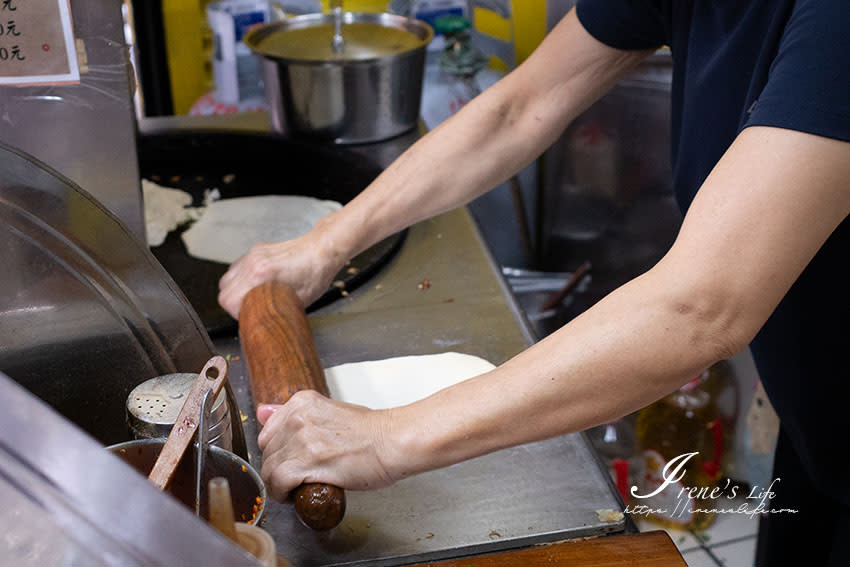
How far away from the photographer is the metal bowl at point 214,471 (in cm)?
79

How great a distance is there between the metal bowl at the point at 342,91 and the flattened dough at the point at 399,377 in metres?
0.95

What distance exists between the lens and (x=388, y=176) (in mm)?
1399

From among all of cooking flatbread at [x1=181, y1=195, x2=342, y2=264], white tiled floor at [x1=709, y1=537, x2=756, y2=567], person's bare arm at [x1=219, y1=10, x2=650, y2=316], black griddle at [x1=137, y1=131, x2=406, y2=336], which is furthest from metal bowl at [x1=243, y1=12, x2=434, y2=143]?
white tiled floor at [x1=709, y1=537, x2=756, y2=567]

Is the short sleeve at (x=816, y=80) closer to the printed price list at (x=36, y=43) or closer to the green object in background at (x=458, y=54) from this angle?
the printed price list at (x=36, y=43)

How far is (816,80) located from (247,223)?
50.9 inches

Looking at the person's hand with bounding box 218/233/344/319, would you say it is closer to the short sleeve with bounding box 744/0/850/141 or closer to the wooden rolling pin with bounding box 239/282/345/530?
the wooden rolling pin with bounding box 239/282/345/530

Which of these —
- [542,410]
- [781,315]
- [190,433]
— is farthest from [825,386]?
[190,433]

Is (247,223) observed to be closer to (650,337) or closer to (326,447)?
(326,447)

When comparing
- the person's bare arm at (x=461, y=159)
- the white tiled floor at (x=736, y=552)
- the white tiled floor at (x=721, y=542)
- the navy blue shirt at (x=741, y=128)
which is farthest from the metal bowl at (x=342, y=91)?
the white tiled floor at (x=736, y=552)

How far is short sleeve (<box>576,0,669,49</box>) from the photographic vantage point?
132 centimetres

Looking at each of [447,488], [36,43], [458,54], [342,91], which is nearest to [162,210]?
[342,91]

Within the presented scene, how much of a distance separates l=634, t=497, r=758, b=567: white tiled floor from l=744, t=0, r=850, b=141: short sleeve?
1769 mm

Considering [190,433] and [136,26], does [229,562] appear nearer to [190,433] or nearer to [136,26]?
[190,433]

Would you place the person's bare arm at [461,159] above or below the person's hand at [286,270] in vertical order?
above
